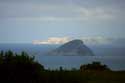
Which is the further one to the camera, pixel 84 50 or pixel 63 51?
pixel 84 50

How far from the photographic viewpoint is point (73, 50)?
10131cm

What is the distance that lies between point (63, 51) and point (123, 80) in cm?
8082

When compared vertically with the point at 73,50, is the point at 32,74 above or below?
below

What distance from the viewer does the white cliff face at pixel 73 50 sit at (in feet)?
309

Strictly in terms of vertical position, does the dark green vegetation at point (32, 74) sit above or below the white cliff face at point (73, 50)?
below

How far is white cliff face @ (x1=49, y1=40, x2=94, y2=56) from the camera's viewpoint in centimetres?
9409

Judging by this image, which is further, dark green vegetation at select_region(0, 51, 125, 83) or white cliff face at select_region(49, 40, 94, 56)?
white cliff face at select_region(49, 40, 94, 56)

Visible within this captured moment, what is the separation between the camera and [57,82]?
571 inches

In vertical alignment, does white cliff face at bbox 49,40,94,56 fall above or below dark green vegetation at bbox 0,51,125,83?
above

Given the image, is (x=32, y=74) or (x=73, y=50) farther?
(x=73, y=50)

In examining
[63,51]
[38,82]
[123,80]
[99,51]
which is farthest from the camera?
[99,51]

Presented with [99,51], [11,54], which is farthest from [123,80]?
[99,51]

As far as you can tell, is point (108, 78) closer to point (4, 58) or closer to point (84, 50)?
point (4, 58)

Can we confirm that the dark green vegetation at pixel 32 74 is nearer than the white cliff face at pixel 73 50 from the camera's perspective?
Yes
